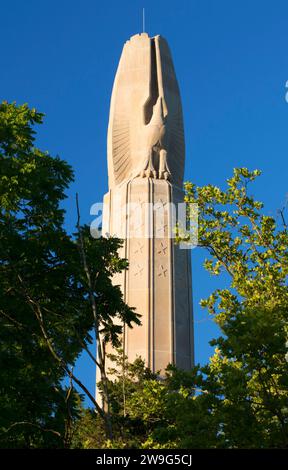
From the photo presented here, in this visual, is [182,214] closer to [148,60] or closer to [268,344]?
[148,60]

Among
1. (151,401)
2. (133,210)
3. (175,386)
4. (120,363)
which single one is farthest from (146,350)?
(175,386)

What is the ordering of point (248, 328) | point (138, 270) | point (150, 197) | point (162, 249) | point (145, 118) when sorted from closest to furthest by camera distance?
point (248, 328) < point (138, 270) < point (162, 249) < point (150, 197) < point (145, 118)

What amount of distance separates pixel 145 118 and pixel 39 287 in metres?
22.6

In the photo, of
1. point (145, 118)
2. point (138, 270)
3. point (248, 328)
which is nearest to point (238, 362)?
point (248, 328)

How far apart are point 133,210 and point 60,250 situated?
17.9 metres

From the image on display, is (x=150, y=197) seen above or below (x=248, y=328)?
above

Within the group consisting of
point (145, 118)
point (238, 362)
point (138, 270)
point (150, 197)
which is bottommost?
point (238, 362)

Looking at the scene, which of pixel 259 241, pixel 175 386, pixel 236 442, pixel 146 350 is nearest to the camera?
pixel 236 442

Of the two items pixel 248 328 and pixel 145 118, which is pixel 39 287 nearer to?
pixel 248 328

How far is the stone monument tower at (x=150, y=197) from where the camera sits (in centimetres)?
3503

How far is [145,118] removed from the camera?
135 ft

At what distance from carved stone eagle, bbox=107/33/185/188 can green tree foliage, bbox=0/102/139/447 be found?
60.6 feet

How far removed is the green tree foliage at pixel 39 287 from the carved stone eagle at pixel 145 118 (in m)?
18.5

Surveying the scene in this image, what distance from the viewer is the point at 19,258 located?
64.5 ft
